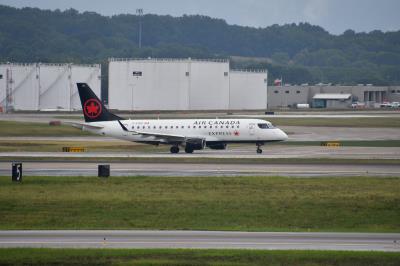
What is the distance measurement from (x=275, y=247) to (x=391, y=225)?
293 inches

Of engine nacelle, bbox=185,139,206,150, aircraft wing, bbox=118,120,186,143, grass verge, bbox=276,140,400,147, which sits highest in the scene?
aircraft wing, bbox=118,120,186,143

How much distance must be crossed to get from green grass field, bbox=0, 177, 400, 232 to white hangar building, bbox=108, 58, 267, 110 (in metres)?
108

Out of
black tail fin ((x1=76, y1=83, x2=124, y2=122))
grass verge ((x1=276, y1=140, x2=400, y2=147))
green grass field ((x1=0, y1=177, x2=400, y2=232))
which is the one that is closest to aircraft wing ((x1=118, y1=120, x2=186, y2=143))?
black tail fin ((x1=76, y1=83, x2=124, y2=122))

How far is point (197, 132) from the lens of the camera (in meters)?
69.8

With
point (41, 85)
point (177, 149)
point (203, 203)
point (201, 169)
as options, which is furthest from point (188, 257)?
point (41, 85)

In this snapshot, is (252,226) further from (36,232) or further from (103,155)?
(103,155)

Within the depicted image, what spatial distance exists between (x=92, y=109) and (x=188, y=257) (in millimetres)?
48210

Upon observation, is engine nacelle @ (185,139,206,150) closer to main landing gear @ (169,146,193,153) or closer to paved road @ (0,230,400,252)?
main landing gear @ (169,146,193,153)

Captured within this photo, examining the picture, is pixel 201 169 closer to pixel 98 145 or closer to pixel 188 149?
pixel 188 149

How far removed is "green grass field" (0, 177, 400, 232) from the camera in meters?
33.0

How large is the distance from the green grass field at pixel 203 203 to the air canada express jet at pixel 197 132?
22.2 metres

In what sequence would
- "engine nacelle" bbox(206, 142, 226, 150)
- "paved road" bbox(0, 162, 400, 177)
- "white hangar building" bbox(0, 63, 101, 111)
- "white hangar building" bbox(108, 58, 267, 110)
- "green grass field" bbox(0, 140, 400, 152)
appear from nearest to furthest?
1. "paved road" bbox(0, 162, 400, 177)
2. "engine nacelle" bbox(206, 142, 226, 150)
3. "green grass field" bbox(0, 140, 400, 152)
4. "white hangar building" bbox(108, 58, 267, 110)
5. "white hangar building" bbox(0, 63, 101, 111)

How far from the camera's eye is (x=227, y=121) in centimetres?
6975

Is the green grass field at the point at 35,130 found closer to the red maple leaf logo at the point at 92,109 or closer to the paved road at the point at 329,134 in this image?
the paved road at the point at 329,134
